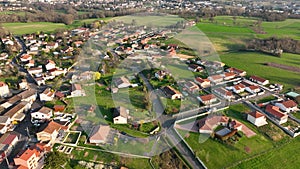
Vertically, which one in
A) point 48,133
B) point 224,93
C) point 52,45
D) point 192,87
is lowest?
point 48,133

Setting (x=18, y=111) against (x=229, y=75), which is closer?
(x=18, y=111)

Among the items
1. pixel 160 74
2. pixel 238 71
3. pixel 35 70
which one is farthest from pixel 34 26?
pixel 238 71

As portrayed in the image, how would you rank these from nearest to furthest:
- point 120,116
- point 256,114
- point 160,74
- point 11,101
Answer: point 120,116 → point 256,114 → point 11,101 → point 160,74

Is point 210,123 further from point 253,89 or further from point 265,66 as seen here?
point 265,66

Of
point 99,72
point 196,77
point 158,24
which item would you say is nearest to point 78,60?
point 99,72

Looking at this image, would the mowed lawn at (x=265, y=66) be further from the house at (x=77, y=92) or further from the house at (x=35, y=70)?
the house at (x=35, y=70)

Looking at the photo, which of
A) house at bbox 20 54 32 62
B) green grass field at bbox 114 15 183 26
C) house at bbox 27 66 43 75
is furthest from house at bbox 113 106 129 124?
green grass field at bbox 114 15 183 26
